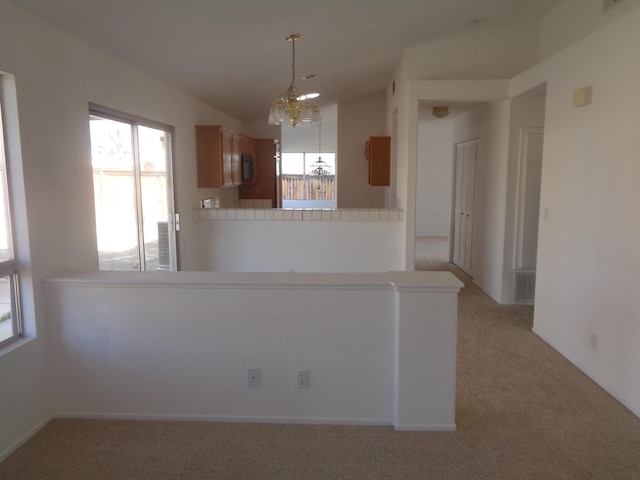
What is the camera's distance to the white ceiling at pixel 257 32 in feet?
8.95

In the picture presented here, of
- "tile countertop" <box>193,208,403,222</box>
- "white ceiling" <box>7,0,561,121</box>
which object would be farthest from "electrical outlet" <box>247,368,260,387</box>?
"tile countertop" <box>193,208,403,222</box>

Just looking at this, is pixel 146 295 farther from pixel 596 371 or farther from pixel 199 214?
pixel 596 371

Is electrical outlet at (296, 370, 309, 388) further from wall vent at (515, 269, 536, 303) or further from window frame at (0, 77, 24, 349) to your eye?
wall vent at (515, 269, 536, 303)

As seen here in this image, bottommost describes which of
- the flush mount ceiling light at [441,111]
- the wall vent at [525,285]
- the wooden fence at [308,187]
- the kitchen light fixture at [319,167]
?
the wall vent at [525,285]

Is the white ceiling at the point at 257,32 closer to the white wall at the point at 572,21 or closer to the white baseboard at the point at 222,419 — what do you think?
the white wall at the point at 572,21

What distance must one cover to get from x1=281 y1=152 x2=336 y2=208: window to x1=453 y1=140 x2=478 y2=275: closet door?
221 inches

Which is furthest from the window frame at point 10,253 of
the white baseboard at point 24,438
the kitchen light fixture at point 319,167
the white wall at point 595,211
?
the kitchen light fixture at point 319,167

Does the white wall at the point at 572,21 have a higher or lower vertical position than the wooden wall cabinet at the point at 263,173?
higher

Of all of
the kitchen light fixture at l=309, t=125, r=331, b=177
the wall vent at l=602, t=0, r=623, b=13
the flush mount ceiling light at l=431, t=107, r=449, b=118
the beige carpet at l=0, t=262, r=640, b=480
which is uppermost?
the wall vent at l=602, t=0, r=623, b=13

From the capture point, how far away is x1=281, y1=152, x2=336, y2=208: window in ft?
41.9

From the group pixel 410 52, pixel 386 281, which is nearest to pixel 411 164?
pixel 410 52

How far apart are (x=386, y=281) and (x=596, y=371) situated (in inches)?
76.4

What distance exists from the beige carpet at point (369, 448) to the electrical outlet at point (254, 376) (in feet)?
0.84

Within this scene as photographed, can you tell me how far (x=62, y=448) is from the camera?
8.16ft
